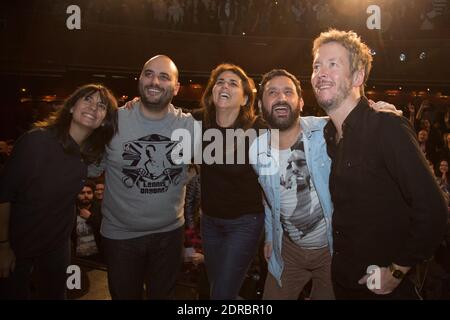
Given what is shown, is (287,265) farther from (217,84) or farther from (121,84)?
(121,84)

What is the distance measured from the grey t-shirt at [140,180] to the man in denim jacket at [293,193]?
0.73 m

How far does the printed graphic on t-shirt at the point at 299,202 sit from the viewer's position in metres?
2.62

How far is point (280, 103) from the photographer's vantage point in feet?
9.16

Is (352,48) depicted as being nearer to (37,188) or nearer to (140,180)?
(140,180)

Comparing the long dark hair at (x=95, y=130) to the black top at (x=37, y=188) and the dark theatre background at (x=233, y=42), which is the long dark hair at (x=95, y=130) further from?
the dark theatre background at (x=233, y=42)

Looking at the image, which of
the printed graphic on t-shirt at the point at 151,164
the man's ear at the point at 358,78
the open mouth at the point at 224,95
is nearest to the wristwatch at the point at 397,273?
the man's ear at the point at 358,78

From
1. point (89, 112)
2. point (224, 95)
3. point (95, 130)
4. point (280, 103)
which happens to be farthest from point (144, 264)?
point (280, 103)

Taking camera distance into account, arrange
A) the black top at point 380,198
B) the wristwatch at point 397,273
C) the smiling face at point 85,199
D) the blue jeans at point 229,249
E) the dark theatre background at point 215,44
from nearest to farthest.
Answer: the black top at point 380,198, the wristwatch at point 397,273, the blue jeans at point 229,249, the smiling face at point 85,199, the dark theatre background at point 215,44

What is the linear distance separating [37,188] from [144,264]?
102cm

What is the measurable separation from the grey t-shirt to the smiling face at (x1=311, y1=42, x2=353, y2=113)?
135 cm

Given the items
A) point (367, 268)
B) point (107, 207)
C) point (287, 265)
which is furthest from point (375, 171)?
point (107, 207)

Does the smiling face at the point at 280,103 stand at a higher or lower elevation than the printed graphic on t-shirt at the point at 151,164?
higher

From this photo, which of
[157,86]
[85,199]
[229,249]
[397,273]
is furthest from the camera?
[85,199]

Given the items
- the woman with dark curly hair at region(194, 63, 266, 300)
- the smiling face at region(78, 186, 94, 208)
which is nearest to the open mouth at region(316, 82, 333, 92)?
the woman with dark curly hair at region(194, 63, 266, 300)
